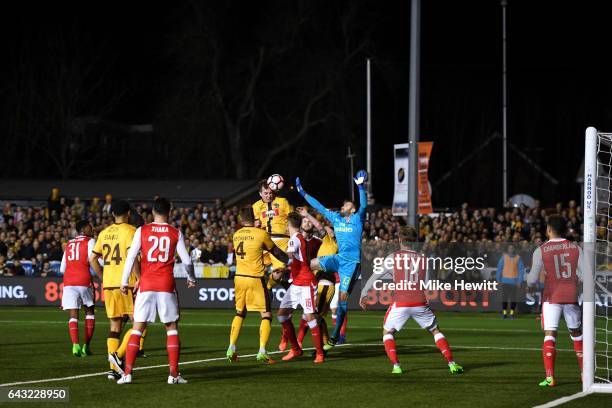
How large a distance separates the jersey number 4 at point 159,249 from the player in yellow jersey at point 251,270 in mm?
2535

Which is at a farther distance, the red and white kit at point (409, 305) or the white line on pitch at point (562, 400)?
the red and white kit at point (409, 305)

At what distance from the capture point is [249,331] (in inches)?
900

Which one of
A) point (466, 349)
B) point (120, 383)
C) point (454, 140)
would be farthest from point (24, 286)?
point (454, 140)

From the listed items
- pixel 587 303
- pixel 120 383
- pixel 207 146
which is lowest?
pixel 120 383

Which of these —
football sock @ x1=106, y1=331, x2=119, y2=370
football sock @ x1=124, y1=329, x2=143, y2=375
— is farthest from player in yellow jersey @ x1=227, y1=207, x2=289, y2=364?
football sock @ x1=124, y1=329, x2=143, y2=375

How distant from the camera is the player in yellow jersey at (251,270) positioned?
15.5 metres

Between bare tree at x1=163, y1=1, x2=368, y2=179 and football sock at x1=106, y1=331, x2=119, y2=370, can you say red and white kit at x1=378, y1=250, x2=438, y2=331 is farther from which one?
bare tree at x1=163, y1=1, x2=368, y2=179

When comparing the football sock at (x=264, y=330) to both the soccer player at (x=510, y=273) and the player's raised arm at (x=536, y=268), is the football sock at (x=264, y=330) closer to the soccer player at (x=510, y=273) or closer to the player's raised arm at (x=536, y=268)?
the player's raised arm at (x=536, y=268)

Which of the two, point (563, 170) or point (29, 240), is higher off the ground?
point (563, 170)

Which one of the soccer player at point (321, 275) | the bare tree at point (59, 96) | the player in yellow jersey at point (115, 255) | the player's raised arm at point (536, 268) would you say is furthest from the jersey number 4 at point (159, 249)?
the bare tree at point (59, 96)

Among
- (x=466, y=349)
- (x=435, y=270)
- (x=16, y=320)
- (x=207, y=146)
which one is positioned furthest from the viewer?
(x=207, y=146)

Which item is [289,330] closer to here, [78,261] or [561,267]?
[78,261]

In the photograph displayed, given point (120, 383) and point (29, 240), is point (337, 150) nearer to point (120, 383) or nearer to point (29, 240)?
point (29, 240)

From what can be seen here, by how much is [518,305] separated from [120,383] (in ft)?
65.2
